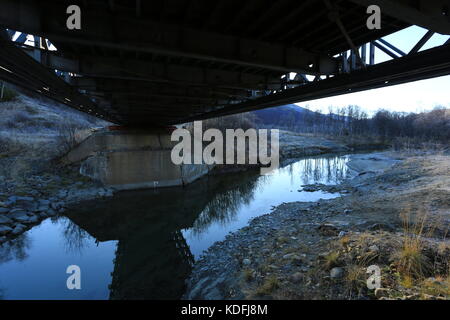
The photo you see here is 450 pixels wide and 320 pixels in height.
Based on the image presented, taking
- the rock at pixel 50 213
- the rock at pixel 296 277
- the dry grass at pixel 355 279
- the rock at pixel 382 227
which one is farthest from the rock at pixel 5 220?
the rock at pixel 382 227

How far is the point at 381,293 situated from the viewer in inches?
141

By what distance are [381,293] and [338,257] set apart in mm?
1196

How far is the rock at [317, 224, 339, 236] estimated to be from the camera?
6730 millimetres

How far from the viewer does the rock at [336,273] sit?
4259mm

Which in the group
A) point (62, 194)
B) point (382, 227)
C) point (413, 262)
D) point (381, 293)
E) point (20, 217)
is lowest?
point (20, 217)

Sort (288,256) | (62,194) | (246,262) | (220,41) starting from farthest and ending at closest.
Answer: (62,194) < (246,262) < (288,256) < (220,41)

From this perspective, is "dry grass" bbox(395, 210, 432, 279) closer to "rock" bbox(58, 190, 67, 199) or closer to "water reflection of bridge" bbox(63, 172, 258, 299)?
"water reflection of bridge" bbox(63, 172, 258, 299)

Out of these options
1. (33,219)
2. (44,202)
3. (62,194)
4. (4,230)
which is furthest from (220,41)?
(62,194)

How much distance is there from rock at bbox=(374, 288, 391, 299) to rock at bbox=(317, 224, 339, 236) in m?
3.07

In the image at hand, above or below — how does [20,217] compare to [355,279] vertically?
below

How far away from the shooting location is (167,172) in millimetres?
19344

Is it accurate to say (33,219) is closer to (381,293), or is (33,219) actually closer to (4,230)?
(4,230)

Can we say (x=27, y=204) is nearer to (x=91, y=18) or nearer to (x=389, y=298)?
(x=91, y=18)

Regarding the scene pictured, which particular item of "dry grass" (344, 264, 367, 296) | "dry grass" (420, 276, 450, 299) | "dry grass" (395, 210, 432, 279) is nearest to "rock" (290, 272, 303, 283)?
"dry grass" (344, 264, 367, 296)
